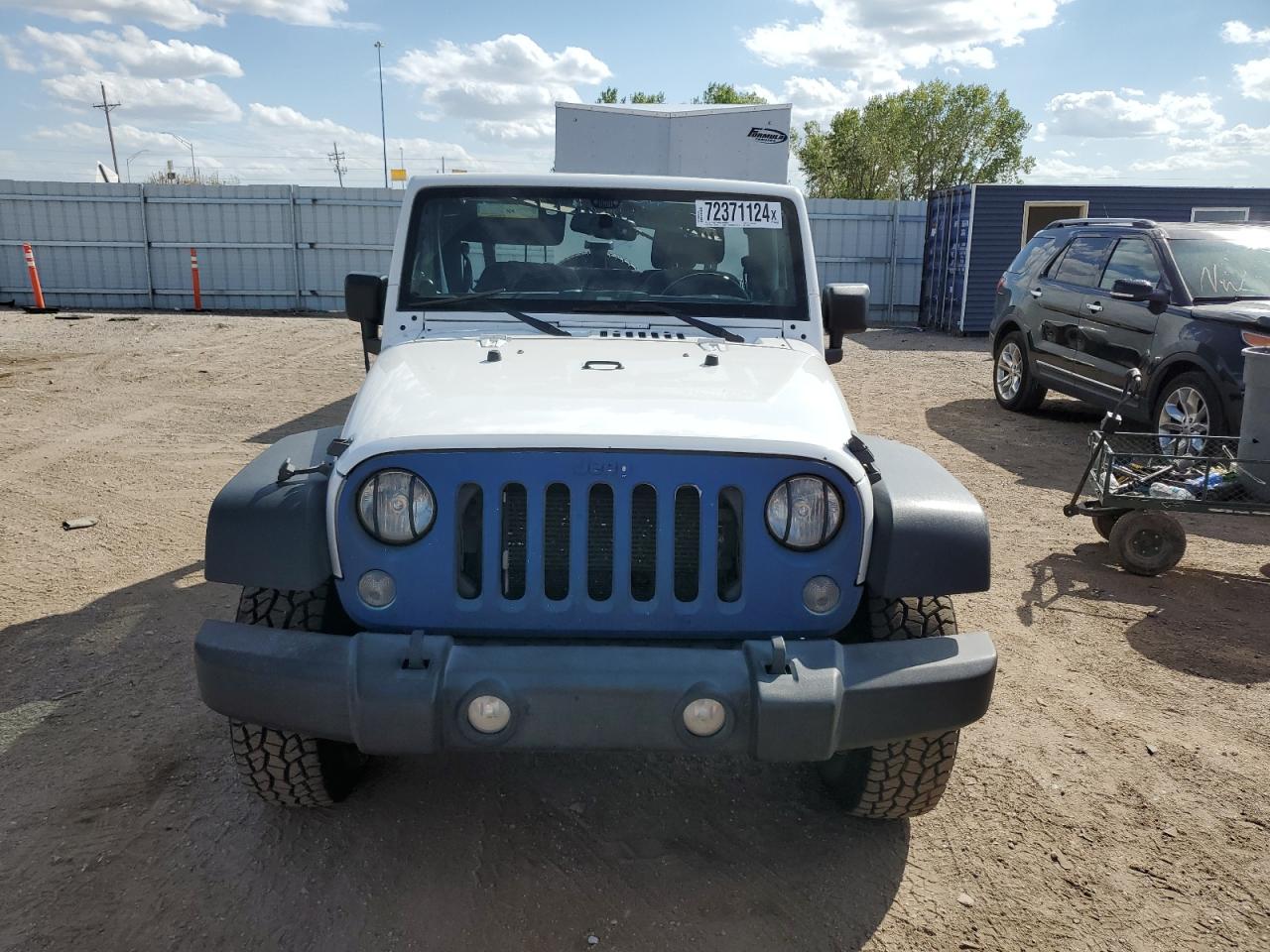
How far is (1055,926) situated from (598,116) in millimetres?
7751

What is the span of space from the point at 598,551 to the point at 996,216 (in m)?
16.1

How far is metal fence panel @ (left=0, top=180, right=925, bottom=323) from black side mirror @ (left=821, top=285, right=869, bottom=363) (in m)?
15.8

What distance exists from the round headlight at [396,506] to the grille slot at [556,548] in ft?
0.99

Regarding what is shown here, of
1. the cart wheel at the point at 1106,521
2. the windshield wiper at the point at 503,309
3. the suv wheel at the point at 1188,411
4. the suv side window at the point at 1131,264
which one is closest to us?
the windshield wiper at the point at 503,309

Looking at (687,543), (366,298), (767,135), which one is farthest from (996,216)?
(687,543)

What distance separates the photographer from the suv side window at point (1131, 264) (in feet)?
26.0

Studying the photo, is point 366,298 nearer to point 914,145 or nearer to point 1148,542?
point 1148,542

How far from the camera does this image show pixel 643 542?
262 centimetres

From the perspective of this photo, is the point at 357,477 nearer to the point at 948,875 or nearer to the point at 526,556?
the point at 526,556

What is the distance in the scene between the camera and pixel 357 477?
2.58 m

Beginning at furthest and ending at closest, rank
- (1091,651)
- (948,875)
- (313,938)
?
(1091,651) < (948,875) < (313,938)

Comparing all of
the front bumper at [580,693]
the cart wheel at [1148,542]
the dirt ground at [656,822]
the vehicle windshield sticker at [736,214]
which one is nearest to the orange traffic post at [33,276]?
the dirt ground at [656,822]

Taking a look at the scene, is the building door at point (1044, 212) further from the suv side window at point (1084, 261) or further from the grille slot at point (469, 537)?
the grille slot at point (469, 537)

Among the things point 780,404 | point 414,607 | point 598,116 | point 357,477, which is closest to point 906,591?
point 780,404
